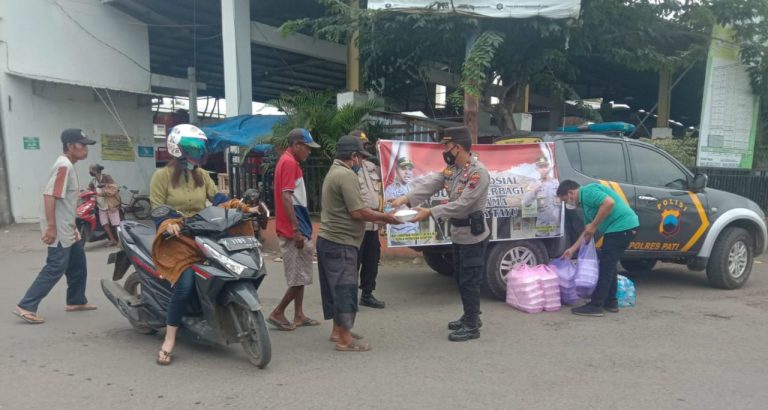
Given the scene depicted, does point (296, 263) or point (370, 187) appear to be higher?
point (370, 187)

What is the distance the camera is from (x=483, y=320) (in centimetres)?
520

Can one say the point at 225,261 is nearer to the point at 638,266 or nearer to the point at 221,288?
the point at 221,288

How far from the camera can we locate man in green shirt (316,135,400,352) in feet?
13.6

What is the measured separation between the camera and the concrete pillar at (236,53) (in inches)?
452

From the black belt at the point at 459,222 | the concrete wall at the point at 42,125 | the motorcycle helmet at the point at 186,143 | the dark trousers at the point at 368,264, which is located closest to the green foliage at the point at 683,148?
the dark trousers at the point at 368,264

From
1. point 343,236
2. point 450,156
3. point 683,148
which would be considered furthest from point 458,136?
point 683,148

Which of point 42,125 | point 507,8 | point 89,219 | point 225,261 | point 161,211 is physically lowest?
point 89,219

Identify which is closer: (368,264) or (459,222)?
(459,222)

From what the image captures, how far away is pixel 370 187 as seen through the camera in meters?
5.64

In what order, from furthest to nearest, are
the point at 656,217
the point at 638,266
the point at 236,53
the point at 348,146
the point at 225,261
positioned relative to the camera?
the point at 236,53, the point at 638,266, the point at 656,217, the point at 348,146, the point at 225,261

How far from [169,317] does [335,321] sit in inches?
49.0

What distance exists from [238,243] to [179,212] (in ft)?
2.06

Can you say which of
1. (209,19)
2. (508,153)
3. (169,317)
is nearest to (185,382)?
(169,317)

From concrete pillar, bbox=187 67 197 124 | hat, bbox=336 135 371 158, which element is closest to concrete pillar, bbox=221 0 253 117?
concrete pillar, bbox=187 67 197 124
